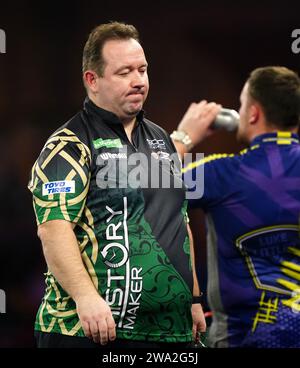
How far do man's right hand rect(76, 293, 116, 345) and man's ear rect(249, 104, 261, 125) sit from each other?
108cm

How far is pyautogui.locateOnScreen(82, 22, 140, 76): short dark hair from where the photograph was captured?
2.95 m

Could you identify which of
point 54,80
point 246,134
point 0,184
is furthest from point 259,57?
point 246,134

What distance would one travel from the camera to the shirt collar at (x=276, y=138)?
10.4ft

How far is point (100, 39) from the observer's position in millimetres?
2957

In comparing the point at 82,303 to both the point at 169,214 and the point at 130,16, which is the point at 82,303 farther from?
the point at 130,16

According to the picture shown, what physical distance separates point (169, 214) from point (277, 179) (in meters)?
0.51

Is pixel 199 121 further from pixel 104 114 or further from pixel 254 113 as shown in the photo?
pixel 104 114

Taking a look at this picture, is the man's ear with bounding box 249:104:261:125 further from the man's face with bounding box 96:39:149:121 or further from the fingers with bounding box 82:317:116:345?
the fingers with bounding box 82:317:116:345

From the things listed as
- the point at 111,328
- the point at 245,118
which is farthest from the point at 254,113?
the point at 111,328

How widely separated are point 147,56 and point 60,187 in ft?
11.2

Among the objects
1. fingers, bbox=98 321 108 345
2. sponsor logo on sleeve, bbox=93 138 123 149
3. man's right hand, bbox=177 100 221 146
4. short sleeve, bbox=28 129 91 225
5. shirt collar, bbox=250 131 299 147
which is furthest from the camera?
man's right hand, bbox=177 100 221 146

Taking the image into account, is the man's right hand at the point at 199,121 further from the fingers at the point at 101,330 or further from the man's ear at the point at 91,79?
the fingers at the point at 101,330

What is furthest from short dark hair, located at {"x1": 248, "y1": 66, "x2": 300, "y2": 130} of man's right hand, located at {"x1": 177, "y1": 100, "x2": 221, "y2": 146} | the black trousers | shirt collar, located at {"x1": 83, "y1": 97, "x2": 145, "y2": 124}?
the black trousers

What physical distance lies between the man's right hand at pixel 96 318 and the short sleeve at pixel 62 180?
294 millimetres
